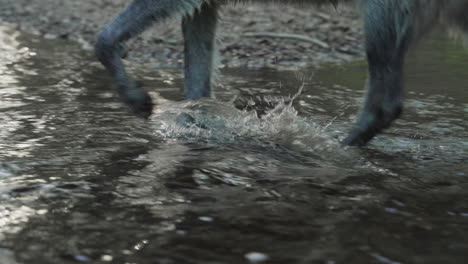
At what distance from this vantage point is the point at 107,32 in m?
4.05

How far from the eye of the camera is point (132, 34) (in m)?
4.07

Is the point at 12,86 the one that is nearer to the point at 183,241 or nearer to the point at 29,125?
the point at 29,125

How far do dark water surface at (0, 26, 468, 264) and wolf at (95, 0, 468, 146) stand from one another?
21 centimetres

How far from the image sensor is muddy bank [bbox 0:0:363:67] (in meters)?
7.34

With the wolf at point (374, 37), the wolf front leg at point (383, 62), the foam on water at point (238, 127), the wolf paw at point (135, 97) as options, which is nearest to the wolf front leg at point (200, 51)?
the foam on water at point (238, 127)

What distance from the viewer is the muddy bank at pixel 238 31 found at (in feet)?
24.1

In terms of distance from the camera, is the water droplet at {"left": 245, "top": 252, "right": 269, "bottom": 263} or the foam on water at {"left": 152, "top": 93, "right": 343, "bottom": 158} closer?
the water droplet at {"left": 245, "top": 252, "right": 269, "bottom": 263}

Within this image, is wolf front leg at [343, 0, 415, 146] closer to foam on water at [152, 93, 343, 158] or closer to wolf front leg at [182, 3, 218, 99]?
foam on water at [152, 93, 343, 158]

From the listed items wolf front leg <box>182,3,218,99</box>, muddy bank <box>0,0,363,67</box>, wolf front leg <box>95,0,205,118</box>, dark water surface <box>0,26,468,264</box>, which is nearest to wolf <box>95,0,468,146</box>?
wolf front leg <box>95,0,205,118</box>

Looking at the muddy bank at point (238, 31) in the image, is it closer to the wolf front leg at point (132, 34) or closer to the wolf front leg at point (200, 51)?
the wolf front leg at point (200, 51)

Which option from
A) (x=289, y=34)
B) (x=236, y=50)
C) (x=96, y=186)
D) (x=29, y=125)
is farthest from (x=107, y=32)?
(x=289, y=34)

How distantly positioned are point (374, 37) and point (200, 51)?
1.37 metres

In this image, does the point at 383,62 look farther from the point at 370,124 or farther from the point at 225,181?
the point at 225,181

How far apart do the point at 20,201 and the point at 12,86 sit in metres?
2.81
